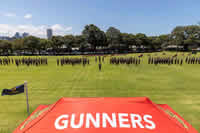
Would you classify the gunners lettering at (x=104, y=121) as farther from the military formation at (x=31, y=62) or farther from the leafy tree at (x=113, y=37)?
the leafy tree at (x=113, y=37)

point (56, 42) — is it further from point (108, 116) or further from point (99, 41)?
point (108, 116)

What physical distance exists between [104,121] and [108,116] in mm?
175

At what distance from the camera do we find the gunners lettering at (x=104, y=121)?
9.00ft

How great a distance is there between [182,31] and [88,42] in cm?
6137

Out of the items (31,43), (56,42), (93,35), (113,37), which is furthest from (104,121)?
(56,42)

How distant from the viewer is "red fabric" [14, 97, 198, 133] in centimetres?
269

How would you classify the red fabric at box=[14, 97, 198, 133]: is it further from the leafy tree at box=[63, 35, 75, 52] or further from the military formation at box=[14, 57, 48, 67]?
the leafy tree at box=[63, 35, 75, 52]

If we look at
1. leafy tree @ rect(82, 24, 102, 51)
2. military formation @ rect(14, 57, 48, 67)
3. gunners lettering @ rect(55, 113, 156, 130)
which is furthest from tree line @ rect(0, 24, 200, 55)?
gunners lettering @ rect(55, 113, 156, 130)

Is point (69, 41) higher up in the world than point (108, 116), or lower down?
higher up

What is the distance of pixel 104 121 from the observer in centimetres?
284

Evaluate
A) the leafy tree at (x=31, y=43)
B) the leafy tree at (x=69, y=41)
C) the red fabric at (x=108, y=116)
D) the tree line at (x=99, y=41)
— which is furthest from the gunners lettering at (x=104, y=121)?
the leafy tree at (x=31, y=43)

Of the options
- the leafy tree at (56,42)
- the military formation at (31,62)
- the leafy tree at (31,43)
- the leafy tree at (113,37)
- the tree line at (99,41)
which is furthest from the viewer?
the leafy tree at (113,37)

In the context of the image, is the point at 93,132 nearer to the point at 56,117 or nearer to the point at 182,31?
the point at 56,117

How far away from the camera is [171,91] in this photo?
11570 millimetres
